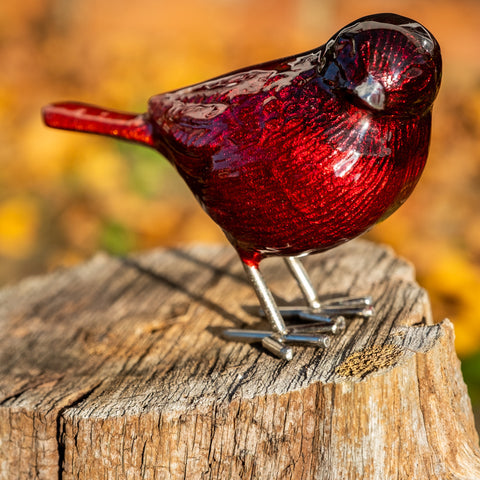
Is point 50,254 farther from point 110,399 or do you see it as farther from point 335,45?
point 335,45

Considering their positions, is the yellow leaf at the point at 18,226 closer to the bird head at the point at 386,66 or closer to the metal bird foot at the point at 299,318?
the metal bird foot at the point at 299,318

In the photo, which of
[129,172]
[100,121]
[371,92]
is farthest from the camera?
[129,172]

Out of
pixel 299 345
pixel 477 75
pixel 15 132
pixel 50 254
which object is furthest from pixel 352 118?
pixel 477 75

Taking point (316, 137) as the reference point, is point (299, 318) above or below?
below

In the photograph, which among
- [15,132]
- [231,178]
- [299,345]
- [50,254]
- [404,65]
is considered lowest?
[50,254]

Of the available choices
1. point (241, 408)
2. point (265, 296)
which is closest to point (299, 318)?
point (265, 296)

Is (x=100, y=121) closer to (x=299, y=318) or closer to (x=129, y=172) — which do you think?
(x=299, y=318)

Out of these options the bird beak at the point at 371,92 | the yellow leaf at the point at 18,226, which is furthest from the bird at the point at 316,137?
the yellow leaf at the point at 18,226
